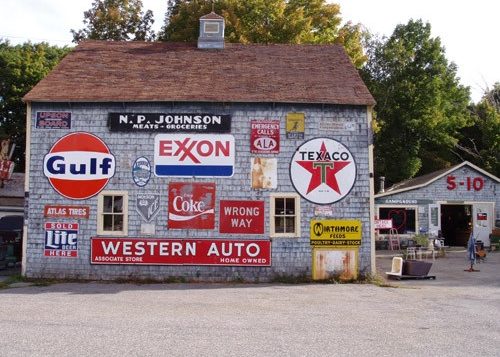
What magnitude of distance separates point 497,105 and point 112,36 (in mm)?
32768

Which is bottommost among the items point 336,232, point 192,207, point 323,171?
point 336,232

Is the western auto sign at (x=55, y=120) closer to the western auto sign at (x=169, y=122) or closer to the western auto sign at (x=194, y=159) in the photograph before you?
the western auto sign at (x=169, y=122)

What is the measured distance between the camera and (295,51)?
2072cm

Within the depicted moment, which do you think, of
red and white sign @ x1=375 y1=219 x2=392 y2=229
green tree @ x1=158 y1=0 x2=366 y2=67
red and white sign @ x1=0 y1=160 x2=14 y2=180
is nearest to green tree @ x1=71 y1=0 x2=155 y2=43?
green tree @ x1=158 y1=0 x2=366 y2=67

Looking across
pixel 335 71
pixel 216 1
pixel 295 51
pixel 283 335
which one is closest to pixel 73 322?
pixel 283 335

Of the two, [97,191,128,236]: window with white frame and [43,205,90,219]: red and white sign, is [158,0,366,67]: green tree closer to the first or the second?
[97,191,128,236]: window with white frame

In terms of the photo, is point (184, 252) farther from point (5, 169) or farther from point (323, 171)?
point (5, 169)

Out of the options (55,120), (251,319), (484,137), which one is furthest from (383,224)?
(484,137)

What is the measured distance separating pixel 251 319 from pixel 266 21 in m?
23.8

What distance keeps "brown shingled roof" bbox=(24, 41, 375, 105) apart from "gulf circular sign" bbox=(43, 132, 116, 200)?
131 cm

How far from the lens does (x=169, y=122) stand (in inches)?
656

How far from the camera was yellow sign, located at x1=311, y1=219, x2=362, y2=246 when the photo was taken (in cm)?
1642

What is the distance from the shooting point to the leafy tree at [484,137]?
40934 mm

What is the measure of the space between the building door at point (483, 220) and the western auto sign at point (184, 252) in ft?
52.8
